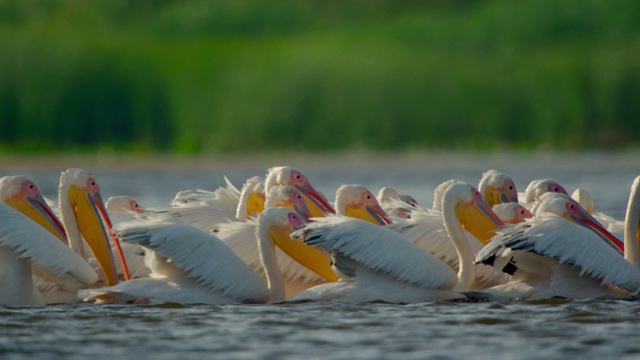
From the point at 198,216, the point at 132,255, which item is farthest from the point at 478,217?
the point at 132,255

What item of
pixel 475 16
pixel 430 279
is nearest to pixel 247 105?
pixel 475 16

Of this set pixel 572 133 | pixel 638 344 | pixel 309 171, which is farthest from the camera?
pixel 572 133

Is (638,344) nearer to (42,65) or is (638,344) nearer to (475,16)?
(42,65)

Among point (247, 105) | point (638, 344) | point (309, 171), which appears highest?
point (247, 105)

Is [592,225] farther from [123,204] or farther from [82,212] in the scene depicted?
[123,204]

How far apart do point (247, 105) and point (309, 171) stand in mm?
9299

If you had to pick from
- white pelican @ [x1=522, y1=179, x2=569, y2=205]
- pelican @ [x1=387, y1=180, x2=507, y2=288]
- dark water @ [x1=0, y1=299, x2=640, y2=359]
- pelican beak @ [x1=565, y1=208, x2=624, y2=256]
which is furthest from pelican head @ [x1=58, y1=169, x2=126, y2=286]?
white pelican @ [x1=522, y1=179, x2=569, y2=205]

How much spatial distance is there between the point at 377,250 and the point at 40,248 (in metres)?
1.70

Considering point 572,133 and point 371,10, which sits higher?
point 371,10

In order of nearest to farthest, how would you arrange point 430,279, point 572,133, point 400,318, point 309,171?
point 400,318 < point 430,279 < point 309,171 < point 572,133

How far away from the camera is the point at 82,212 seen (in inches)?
302

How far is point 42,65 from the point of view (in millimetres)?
36219

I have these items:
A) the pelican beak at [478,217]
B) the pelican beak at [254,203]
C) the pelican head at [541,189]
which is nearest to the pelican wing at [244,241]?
the pelican beak at [478,217]

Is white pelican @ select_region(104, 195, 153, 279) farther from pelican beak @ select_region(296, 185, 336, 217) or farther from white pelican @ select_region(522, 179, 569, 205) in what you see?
white pelican @ select_region(522, 179, 569, 205)
